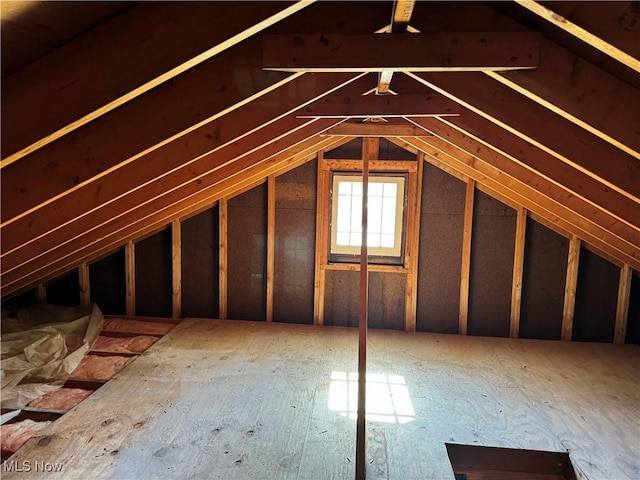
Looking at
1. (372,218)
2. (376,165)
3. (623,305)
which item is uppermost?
(376,165)

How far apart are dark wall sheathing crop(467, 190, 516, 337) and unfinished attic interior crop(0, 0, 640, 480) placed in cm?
2

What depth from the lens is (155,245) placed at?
4.88 m

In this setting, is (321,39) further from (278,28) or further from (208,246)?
(208,246)

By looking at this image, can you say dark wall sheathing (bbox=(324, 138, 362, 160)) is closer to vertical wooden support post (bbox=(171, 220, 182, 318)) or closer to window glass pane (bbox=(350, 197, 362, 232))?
window glass pane (bbox=(350, 197, 362, 232))

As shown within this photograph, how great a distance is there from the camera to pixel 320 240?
4.62 m

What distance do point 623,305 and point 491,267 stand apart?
1328 millimetres

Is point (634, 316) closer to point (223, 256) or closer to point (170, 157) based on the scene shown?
point (223, 256)

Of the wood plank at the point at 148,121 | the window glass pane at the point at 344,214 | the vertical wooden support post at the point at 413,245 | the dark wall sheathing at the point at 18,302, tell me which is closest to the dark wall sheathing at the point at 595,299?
the vertical wooden support post at the point at 413,245

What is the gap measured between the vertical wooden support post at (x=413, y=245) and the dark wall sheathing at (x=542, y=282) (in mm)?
1118

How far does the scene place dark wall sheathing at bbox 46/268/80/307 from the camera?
4.92 m

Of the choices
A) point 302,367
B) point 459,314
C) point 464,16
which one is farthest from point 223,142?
point 459,314

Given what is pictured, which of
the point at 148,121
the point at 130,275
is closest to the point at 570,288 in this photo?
the point at 148,121

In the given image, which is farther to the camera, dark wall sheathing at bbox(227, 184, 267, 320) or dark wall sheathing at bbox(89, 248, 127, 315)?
dark wall sheathing at bbox(89, 248, 127, 315)

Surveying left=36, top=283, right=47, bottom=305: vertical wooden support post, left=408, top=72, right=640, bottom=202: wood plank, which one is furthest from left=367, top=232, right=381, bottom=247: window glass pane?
left=36, top=283, right=47, bottom=305: vertical wooden support post
